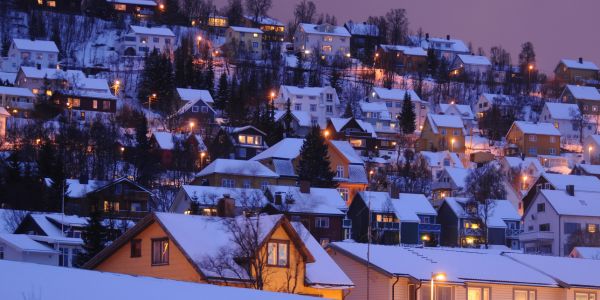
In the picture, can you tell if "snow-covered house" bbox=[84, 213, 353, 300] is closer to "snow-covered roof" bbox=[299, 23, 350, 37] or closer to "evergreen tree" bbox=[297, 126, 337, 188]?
"evergreen tree" bbox=[297, 126, 337, 188]

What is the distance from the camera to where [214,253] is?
36406 mm

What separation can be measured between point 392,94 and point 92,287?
138129 mm

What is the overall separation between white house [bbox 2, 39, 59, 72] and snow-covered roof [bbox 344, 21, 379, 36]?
5107 centimetres

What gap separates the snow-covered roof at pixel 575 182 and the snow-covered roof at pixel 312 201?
24663 millimetres

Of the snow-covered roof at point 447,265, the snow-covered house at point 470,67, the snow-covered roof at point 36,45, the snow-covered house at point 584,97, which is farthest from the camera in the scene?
the snow-covered house at point 470,67

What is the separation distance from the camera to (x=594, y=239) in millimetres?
88062

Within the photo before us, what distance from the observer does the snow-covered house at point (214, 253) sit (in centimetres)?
3591

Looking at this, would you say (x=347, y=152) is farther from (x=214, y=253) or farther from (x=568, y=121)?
(x=214, y=253)

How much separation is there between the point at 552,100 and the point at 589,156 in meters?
32.2

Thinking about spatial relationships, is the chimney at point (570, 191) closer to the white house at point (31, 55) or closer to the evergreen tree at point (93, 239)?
the evergreen tree at point (93, 239)

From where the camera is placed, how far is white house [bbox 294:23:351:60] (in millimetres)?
175125

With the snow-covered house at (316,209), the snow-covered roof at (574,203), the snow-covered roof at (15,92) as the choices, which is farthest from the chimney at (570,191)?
the snow-covered roof at (15,92)

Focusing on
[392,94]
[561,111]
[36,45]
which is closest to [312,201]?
[392,94]

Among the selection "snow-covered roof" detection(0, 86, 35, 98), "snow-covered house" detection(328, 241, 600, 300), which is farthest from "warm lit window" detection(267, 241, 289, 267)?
"snow-covered roof" detection(0, 86, 35, 98)
